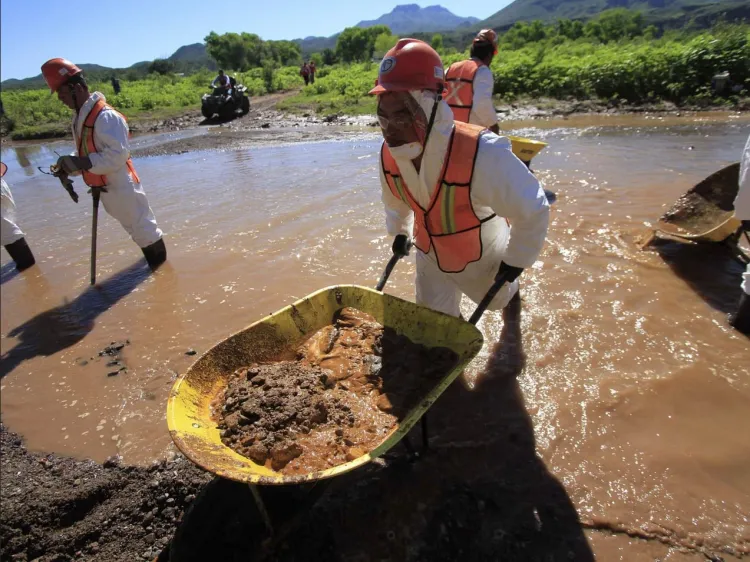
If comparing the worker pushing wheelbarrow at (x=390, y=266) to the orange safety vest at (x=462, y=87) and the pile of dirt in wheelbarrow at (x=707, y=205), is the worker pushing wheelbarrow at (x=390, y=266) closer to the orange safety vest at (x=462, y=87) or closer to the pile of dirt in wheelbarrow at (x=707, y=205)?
the orange safety vest at (x=462, y=87)

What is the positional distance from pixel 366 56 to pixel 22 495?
46.5m

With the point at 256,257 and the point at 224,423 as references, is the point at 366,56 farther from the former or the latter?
the point at 224,423

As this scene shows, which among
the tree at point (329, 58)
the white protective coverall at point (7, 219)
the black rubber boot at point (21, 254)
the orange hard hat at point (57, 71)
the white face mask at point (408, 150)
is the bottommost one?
the black rubber boot at point (21, 254)

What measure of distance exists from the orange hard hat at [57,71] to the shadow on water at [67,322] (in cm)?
193

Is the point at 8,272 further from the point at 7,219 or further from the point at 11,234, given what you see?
the point at 7,219

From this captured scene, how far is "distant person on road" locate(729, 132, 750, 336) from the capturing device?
8.83 feet

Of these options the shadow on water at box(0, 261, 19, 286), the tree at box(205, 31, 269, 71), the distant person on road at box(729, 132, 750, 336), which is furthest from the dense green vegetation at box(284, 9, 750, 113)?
the tree at box(205, 31, 269, 71)

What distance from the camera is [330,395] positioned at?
6.67 feet

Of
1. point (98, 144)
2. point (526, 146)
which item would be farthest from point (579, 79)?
point (98, 144)

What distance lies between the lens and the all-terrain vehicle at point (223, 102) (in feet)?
56.2

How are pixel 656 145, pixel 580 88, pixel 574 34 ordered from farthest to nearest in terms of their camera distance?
pixel 574 34, pixel 580 88, pixel 656 145

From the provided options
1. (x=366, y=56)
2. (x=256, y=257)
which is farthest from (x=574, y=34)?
(x=256, y=257)

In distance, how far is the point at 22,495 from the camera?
2.32m

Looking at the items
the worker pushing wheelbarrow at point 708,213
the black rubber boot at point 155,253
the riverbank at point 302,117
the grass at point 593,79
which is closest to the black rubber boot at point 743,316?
the worker pushing wheelbarrow at point 708,213
